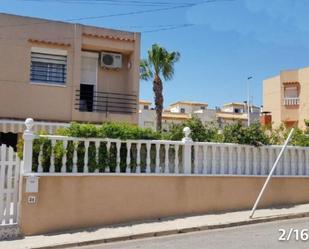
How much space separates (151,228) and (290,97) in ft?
122

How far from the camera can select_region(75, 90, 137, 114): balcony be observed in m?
22.7

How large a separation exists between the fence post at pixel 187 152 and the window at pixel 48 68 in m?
11.0

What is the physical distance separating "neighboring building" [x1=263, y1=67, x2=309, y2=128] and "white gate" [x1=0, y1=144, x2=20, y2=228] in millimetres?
35469

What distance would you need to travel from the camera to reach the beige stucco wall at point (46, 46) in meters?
19.9

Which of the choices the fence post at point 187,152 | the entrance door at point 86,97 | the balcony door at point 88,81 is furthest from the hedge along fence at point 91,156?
the entrance door at point 86,97

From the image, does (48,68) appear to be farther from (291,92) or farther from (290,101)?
(291,92)

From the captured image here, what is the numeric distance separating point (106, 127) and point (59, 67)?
1085cm

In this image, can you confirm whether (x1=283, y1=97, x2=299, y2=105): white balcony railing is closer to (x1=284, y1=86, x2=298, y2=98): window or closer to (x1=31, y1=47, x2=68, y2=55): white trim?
(x1=284, y1=86, x2=298, y2=98): window

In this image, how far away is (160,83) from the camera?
34.1 metres

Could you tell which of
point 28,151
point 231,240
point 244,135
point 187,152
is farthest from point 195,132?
point 28,151

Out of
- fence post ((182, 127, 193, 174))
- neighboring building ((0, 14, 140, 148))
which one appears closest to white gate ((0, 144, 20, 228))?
fence post ((182, 127, 193, 174))

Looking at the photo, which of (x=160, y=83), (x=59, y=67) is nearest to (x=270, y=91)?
(x=160, y=83)

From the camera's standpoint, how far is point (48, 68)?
69.6 feet

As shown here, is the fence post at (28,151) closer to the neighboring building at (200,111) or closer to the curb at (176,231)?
the curb at (176,231)
